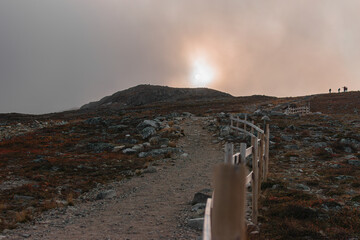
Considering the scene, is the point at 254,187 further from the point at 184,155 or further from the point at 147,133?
the point at 147,133

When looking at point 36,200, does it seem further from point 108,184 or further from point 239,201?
point 239,201

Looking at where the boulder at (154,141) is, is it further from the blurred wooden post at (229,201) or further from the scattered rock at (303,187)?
the blurred wooden post at (229,201)

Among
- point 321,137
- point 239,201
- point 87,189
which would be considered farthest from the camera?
point 321,137

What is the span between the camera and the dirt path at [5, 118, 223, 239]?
273 inches

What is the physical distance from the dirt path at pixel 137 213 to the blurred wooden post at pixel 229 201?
5.77m

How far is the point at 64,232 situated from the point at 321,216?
7506 mm

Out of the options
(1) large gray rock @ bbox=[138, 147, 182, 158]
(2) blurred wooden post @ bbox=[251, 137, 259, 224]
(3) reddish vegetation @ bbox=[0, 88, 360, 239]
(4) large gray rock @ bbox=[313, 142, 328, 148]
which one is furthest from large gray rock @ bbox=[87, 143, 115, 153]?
(4) large gray rock @ bbox=[313, 142, 328, 148]

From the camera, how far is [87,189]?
11.6m

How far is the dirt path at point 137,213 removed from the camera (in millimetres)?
6945

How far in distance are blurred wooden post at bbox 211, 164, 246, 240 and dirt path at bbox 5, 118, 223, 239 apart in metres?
5.77

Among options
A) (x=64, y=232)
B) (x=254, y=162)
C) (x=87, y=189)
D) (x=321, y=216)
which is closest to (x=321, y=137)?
(x=321, y=216)

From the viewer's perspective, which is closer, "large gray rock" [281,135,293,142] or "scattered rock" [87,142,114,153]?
"scattered rock" [87,142,114,153]

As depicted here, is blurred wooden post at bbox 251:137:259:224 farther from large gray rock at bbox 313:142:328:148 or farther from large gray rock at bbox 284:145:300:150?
large gray rock at bbox 313:142:328:148

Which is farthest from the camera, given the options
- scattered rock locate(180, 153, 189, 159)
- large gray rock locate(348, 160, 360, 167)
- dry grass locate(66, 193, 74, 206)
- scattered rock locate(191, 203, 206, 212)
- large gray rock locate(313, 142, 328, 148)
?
large gray rock locate(313, 142, 328, 148)
